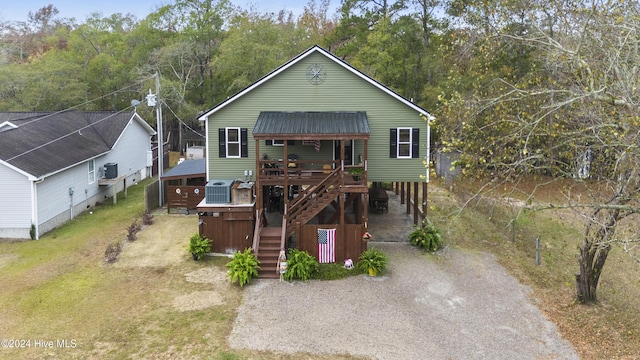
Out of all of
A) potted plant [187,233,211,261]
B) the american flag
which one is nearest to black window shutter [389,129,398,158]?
the american flag

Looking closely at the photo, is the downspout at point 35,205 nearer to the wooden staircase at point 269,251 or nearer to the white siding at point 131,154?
the white siding at point 131,154

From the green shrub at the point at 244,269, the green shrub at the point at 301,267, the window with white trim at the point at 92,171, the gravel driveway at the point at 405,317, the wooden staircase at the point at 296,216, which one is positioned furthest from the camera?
the window with white trim at the point at 92,171

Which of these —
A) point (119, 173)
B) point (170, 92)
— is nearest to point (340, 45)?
point (170, 92)

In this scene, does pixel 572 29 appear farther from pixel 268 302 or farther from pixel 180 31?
pixel 180 31

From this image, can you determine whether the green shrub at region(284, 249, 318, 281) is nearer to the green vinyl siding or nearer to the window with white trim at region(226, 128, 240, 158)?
the green vinyl siding

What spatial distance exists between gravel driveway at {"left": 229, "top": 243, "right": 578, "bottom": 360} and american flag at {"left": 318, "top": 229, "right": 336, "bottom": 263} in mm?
1487

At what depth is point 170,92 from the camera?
39219 mm

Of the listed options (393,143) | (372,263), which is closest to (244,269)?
(372,263)

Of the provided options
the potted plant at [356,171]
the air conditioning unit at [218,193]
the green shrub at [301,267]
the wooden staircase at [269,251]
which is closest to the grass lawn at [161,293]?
the wooden staircase at [269,251]

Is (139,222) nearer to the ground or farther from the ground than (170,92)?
nearer to the ground

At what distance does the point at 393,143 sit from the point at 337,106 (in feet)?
9.48

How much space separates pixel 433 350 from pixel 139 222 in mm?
15762

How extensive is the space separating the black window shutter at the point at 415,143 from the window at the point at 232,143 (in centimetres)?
714

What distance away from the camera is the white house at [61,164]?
62.5 ft
